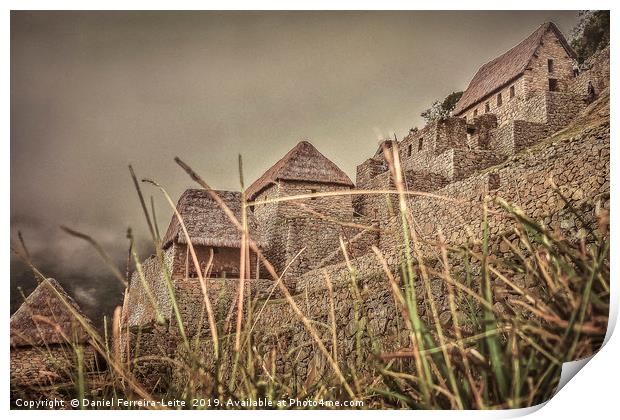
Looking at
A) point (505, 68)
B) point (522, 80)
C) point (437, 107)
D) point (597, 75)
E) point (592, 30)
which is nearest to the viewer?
point (592, 30)

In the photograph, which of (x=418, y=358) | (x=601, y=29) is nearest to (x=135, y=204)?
(x=418, y=358)

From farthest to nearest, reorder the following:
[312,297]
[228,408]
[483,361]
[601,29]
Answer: [312,297] < [601,29] < [228,408] < [483,361]

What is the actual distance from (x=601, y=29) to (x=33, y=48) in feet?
9.56

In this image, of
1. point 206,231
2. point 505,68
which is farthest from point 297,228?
point 505,68

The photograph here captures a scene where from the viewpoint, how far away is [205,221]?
4195 mm

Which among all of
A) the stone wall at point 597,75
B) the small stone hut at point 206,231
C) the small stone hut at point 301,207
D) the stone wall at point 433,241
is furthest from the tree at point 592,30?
the small stone hut at point 206,231

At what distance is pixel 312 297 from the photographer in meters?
4.16

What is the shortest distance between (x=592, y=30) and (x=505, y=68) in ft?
3.77

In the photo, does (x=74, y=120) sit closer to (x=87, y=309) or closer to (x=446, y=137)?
(x=87, y=309)

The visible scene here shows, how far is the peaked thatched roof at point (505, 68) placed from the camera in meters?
3.40

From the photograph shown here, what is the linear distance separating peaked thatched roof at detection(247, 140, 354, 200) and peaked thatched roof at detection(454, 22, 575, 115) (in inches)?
41.1

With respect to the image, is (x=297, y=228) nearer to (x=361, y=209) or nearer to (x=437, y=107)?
(x=361, y=209)

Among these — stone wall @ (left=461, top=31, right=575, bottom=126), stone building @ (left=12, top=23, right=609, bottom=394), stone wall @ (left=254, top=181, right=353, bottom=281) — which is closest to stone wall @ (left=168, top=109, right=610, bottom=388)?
stone building @ (left=12, top=23, right=609, bottom=394)

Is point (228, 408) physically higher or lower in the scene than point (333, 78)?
lower
